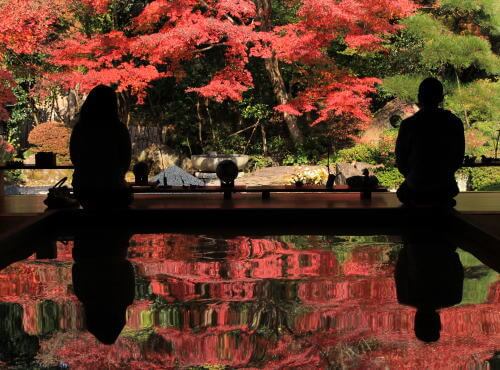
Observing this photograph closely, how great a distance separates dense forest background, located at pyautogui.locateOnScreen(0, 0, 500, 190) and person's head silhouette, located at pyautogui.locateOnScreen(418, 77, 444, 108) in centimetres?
599

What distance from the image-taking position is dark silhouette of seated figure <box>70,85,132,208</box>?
548 centimetres

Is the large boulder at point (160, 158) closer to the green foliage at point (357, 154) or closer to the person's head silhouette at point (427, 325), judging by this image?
the green foliage at point (357, 154)

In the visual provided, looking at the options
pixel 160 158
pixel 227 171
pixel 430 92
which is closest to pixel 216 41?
pixel 160 158

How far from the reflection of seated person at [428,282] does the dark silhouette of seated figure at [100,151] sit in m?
2.09

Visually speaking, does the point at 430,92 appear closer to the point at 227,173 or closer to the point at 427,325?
the point at 227,173

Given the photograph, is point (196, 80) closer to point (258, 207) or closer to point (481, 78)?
point (481, 78)

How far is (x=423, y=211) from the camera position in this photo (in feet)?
18.2

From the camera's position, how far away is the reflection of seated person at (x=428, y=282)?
294 cm

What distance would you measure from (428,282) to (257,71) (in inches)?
440

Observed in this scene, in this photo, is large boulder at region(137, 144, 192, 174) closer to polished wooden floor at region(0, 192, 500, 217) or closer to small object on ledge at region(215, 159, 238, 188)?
polished wooden floor at region(0, 192, 500, 217)

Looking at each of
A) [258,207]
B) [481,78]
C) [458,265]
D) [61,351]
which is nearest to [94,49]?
[481,78]

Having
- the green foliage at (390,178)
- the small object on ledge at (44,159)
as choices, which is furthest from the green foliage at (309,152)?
the small object on ledge at (44,159)

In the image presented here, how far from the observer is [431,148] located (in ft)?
17.8

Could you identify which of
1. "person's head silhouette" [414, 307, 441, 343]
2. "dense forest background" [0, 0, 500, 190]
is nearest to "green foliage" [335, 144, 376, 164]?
"dense forest background" [0, 0, 500, 190]
